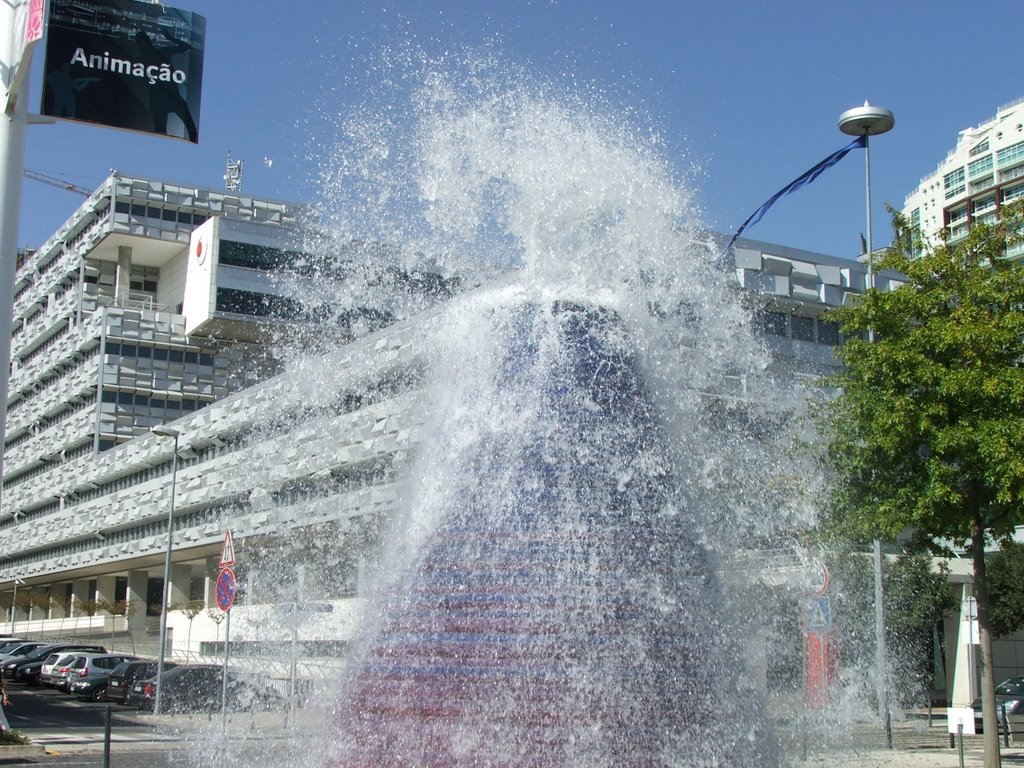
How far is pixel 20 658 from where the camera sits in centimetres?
4328

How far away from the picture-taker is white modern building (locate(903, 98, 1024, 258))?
114 meters

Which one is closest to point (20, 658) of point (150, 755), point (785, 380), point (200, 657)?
point (200, 657)

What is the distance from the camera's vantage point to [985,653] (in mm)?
14352

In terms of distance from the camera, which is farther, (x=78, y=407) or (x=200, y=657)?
(x=78, y=407)

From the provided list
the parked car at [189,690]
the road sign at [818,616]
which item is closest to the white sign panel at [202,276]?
the parked car at [189,690]

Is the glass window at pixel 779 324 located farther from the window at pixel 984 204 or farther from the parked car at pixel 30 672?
the window at pixel 984 204

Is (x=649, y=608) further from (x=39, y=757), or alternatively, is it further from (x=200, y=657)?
(x=200, y=657)

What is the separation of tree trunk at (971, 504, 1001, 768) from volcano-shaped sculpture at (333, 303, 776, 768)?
7205 mm

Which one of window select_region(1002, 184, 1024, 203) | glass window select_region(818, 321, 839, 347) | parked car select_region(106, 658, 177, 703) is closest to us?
parked car select_region(106, 658, 177, 703)

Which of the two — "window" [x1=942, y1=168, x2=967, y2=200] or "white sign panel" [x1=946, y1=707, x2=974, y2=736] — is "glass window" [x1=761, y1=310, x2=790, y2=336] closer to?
"white sign panel" [x1=946, y1=707, x2=974, y2=736]

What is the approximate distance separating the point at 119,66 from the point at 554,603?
12.8 meters

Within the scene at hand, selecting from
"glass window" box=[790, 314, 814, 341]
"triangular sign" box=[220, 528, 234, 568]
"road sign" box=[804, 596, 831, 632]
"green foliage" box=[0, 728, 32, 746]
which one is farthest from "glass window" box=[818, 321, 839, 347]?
"green foliage" box=[0, 728, 32, 746]

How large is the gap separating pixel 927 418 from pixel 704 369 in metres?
4.78

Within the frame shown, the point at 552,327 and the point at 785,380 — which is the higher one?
the point at 785,380
